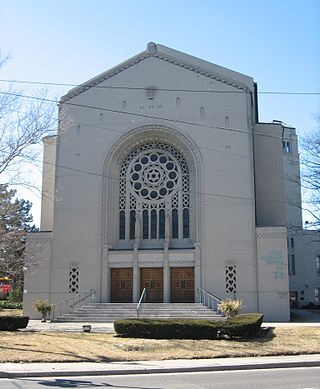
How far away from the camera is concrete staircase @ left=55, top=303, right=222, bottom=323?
29.1 m

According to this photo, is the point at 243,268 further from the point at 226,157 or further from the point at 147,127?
the point at 147,127

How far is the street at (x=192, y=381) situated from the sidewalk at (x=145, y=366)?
46cm

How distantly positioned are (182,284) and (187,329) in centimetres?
1366

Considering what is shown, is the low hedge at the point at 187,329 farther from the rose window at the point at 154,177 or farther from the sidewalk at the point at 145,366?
the rose window at the point at 154,177

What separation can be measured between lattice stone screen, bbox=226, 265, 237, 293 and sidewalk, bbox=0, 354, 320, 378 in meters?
15.7

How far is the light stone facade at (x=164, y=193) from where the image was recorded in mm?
32312

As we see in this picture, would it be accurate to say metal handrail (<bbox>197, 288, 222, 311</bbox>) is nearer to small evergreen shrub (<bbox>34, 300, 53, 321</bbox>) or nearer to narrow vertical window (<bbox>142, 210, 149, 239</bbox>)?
narrow vertical window (<bbox>142, 210, 149, 239</bbox>)

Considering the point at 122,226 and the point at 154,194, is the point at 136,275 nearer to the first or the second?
the point at 122,226

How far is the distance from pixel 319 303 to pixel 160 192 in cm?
2312

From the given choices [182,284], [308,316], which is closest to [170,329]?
[182,284]

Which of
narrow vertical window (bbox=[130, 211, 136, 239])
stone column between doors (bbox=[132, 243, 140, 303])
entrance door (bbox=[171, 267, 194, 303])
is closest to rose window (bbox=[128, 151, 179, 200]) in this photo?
narrow vertical window (bbox=[130, 211, 136, 239])

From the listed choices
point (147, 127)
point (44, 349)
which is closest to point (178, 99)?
point (147, 127)

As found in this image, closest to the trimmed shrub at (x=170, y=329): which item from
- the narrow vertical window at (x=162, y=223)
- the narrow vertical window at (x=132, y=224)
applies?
the narrow vertical window at (x=162, y=223)

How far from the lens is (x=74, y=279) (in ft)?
110
